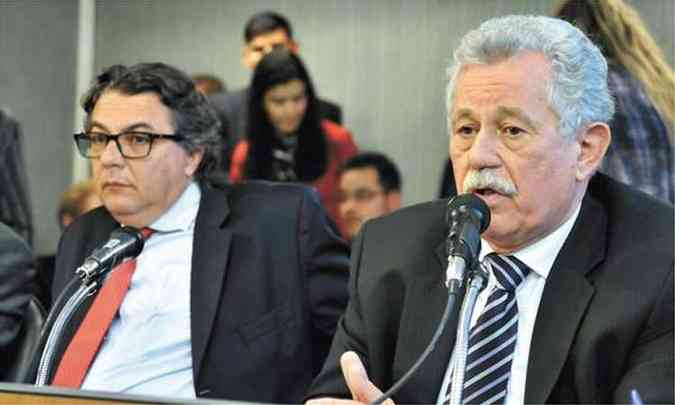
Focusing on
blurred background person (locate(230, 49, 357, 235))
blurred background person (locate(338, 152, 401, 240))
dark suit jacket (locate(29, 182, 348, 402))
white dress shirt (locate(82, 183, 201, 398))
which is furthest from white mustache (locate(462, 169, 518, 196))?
blurred background person (locate(338, 152, 401, 240))

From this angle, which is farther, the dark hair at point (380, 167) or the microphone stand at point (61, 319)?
the dark hair at point (380, 167)

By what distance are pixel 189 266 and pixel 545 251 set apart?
0.95 m

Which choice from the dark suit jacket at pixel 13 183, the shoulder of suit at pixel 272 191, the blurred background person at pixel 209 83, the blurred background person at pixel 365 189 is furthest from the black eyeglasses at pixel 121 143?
the blurred background person at pixel 209 83

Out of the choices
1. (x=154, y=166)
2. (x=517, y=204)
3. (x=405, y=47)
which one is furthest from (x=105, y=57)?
(x=517, y=204)

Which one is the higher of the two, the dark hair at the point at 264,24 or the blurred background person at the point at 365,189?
the dark hair at the point at 264,24

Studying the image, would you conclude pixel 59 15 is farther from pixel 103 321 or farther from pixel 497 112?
pixel 497 112

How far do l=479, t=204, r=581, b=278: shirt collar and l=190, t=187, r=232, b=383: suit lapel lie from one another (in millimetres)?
799

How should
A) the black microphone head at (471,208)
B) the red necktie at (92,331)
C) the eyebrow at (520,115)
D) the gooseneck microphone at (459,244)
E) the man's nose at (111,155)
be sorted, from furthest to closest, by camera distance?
the man's nose at (111,155)
the red necktie at (92,331)
the eyebrow at (520,115)
the black microphone head at (471,208)
the gooseneck microphone at (459,244)

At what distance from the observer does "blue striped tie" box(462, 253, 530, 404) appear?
209 cm

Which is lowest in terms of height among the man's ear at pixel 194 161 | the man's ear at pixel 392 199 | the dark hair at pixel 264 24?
the man's ear at pixel 392 199

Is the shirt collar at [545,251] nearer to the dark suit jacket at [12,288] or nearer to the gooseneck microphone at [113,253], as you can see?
the gooseneck microphone at [113,253]

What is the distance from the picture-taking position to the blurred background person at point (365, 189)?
13.9ft

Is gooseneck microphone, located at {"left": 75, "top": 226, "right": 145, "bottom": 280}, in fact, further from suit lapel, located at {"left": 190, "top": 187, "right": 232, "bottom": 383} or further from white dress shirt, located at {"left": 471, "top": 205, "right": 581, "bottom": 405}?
white dress shirt, located at {"left": 471, "top": 205, "right": 581, "bottom": 405}

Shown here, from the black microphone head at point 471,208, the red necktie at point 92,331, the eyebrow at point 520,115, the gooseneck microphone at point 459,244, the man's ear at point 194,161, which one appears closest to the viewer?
the gooseneck microphone at point 459,244
